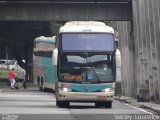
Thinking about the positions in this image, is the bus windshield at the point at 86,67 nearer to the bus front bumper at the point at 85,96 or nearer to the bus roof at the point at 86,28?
the bus front bumper at the point at 85,96

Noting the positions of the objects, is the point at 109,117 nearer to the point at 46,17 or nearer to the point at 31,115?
the point at 31,115

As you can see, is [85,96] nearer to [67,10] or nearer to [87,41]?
[87,41]

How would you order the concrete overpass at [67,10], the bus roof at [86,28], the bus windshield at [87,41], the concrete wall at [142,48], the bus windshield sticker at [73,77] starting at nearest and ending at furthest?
the bus windshield sticker at [73,77], the bus windshield at [87,41], the bus roof at [86,28], the concrete wall at [142,48], the concrete overpass at [67,10]

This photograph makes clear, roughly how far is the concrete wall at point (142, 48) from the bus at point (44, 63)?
17.4ft

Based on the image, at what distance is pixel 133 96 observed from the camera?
45.6 m

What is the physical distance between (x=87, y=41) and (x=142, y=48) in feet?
35.4

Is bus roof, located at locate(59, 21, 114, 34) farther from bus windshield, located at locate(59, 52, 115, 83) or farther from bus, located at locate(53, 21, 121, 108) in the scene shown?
bus windshield, located at locate(59, 52, 115, 83)

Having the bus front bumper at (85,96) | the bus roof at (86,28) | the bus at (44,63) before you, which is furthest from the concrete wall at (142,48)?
the bus front bumper at (85,96)

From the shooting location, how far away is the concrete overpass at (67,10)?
151 ft

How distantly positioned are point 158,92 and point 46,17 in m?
11.2

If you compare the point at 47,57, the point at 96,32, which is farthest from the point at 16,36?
the point at 96,32

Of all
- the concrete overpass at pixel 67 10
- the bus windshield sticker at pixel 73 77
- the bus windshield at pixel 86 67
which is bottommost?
the bus windshield sticker at pixel 73 77

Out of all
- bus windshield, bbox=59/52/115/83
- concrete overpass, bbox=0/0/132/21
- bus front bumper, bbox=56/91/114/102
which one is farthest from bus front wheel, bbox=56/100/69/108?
concrete overpass, bbox=0/0/132/21

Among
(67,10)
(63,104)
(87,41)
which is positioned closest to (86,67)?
(87,41)
